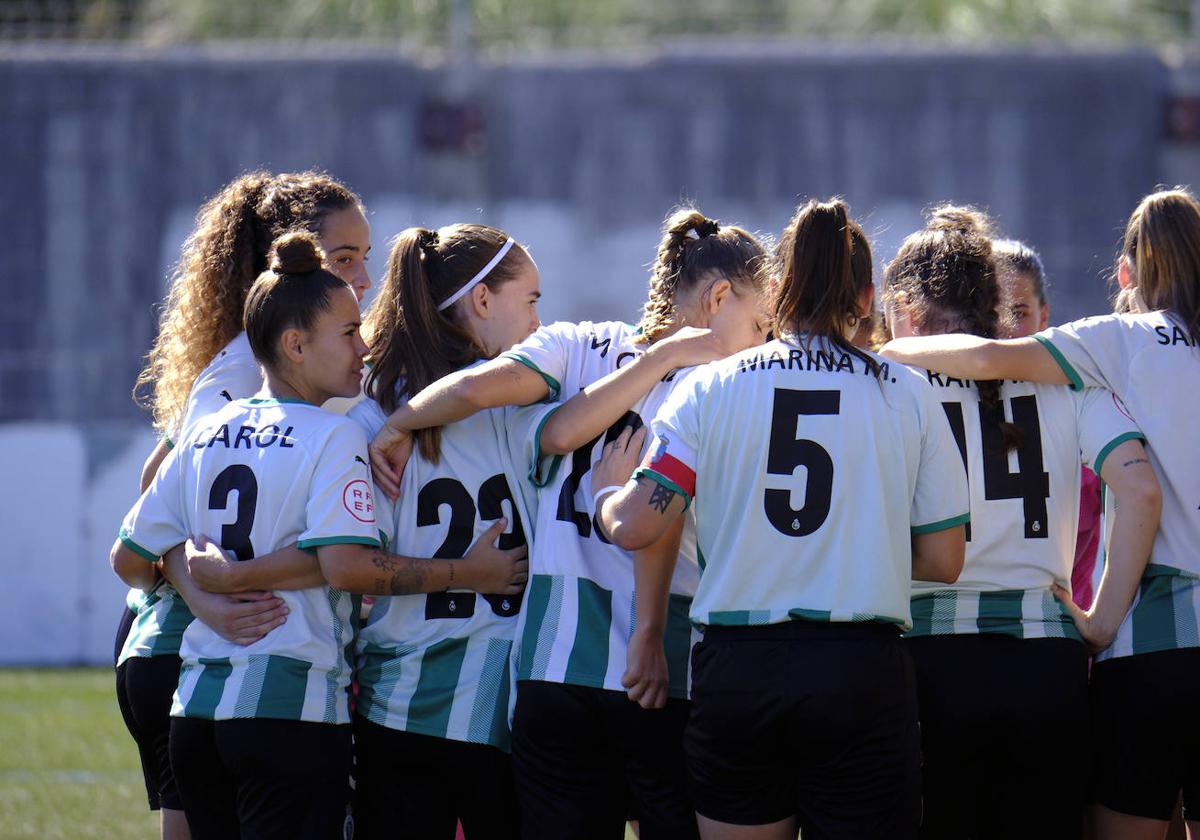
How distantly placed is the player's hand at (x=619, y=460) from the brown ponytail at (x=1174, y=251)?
4.39 feet

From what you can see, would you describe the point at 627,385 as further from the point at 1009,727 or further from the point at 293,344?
the point at 1009,727

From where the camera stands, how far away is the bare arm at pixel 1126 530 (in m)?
3.24

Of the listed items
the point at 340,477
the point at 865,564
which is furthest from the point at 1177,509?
the point at 340,477

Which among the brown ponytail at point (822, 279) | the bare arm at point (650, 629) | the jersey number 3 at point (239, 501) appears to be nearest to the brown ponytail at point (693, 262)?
the brown ponytail at point (822, 279)

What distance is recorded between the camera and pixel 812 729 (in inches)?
113

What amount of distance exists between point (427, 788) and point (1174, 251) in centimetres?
228

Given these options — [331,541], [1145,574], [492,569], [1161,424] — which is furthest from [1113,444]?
[331,541]

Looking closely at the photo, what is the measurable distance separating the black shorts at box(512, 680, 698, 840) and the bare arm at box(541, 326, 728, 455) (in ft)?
1.97

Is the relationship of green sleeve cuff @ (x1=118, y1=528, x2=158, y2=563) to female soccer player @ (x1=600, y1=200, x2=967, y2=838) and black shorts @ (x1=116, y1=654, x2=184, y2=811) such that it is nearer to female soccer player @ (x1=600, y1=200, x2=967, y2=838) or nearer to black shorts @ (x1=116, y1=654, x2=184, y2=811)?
black shorts @ (x1=116, y1=654, x2=184, y2=811)

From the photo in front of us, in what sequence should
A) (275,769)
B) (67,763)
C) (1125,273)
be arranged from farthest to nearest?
1. (67,763)
2. (1125,273)
3. (275,769)

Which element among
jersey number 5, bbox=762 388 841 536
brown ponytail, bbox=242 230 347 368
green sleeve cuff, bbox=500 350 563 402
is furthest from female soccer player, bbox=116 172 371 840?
jersey number 5, bbox=762 388 841 536

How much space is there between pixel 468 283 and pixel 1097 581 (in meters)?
1.94

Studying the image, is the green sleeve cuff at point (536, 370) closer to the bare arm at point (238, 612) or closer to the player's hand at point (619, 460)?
the player's hand at point (619, 460)

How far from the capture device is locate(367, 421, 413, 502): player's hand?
3389mm
